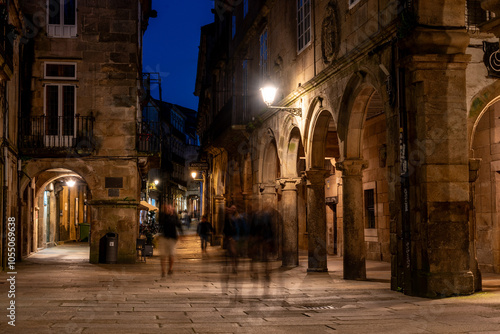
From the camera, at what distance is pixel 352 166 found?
13258 mm

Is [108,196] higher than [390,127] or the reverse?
the reverse

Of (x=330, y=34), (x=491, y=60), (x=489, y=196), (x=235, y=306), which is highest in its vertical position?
(x=330, y=34)

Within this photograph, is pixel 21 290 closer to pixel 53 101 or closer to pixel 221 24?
pixel 53 101

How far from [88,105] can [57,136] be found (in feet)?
4.29

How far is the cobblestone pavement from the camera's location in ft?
24.7

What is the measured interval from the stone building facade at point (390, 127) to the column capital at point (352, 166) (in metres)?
0.03

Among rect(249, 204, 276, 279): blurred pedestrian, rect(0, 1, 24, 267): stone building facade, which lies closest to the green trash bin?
rect(0, 1, 24, 267): stone building facade

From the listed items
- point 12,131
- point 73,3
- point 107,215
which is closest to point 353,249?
point 107,215

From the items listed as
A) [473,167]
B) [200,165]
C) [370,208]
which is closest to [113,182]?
[370,208]

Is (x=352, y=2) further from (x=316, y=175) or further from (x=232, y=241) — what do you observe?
(x=232, y=241)

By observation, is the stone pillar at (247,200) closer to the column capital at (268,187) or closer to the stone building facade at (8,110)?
the column capital at (268,187)

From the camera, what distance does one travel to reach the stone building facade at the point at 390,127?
403 inches

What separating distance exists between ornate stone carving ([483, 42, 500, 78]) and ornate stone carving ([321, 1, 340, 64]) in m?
3.45

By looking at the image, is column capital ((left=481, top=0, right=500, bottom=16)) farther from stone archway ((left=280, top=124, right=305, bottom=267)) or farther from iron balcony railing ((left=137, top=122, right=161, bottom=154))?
iron balcony railing ((left=137, top=122, right=161, bottom=154))
